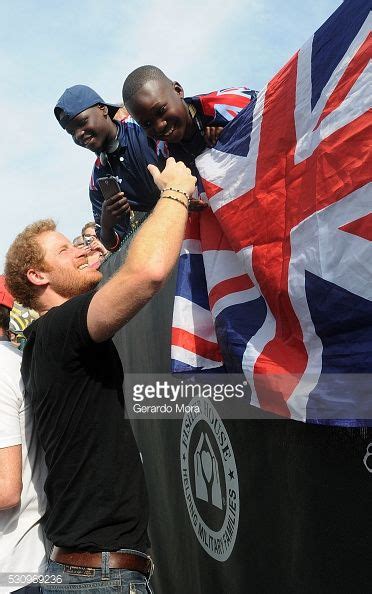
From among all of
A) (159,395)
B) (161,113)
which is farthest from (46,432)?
(161,113)

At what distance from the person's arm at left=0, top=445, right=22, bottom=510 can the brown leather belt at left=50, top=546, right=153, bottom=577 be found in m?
0.19

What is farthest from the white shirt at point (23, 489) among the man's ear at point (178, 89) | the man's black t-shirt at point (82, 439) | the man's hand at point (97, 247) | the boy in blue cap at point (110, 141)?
the man's hand at point (97, 247)

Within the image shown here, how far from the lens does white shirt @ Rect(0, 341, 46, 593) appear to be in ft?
5.66

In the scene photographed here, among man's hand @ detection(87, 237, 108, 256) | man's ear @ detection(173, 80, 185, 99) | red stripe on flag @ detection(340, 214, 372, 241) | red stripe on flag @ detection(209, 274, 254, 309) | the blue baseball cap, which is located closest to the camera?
red stripe on flag @ detection(340, 214, 372, 241)

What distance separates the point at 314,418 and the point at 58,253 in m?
1.01

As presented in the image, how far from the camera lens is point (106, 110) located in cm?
365

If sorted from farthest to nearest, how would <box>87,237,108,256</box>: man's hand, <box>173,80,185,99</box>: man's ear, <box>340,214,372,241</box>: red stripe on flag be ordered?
1. <box>87,237,108,256</box>: man's hand
2. <box>173,80,185,99</box>: man's ear
3. <box>340,214,372,241</box>: red stripe on flag

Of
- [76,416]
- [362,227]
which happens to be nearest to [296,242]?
[362,227]

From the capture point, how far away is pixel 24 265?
199 cm

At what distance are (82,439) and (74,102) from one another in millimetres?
2439

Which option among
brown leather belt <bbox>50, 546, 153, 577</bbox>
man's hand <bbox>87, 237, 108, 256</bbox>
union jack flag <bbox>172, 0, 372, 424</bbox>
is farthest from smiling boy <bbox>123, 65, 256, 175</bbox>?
man's hand <bbox>87, 237, 108, 256</bbox>

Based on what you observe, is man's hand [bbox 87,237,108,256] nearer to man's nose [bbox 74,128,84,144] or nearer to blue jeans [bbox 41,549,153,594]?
man's nose [bbox 74,128,84,144]

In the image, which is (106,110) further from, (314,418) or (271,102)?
(314,418)

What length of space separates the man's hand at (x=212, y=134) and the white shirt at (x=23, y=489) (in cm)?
109
